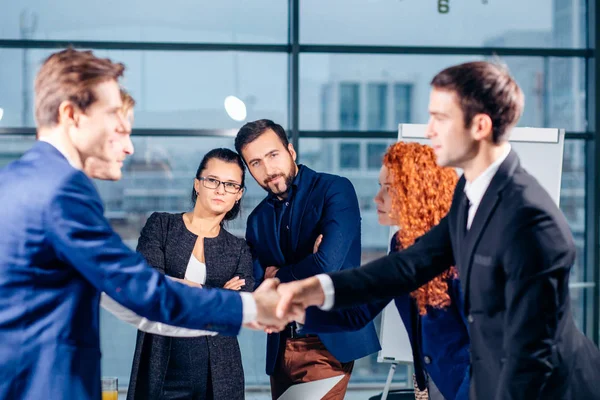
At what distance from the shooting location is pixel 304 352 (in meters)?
3.09

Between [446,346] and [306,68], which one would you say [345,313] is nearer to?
[446,346]

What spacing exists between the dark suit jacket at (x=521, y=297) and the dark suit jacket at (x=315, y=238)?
1.27 m

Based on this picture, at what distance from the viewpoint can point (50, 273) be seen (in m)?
1.70

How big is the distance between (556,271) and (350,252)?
1.73 m

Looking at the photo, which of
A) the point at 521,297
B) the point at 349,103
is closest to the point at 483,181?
the point at 521,297

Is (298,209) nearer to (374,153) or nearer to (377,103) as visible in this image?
(374,153)

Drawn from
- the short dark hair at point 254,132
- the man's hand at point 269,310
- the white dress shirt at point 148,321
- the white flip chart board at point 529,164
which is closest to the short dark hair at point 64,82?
the white dress shirt at point 148,321

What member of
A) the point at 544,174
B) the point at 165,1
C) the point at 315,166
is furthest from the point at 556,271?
the point at 165,1

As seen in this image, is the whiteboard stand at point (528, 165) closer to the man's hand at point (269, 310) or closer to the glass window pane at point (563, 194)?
the glass window pane at point (563, 194)

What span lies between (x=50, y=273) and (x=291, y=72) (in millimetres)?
4482

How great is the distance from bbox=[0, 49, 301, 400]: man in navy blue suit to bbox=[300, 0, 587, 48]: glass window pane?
4.36 meters

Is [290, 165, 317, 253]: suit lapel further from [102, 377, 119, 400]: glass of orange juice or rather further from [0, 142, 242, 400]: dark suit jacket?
[0, 142, 242, 400]: dark suit jacket

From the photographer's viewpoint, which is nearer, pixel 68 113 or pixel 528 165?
pixel 68 113

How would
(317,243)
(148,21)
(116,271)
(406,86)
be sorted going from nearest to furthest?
1. (116,271)
2. (317,243)
3. (148,21)
4. (406,86)
